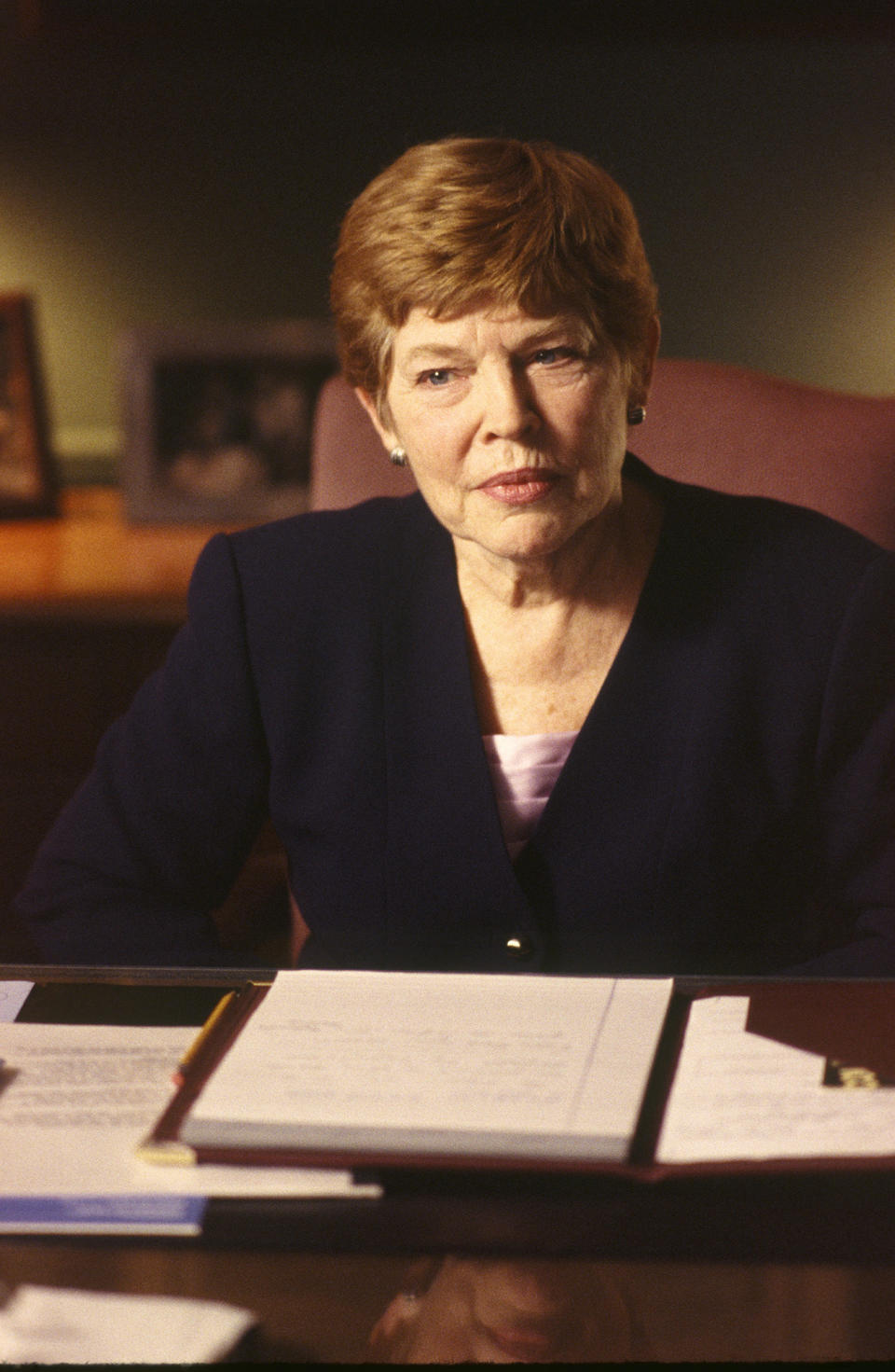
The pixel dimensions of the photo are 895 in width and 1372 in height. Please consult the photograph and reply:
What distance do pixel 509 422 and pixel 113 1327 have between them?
650 mm

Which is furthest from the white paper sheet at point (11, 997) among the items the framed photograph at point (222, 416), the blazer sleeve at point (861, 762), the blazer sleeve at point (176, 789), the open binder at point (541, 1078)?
the framed photograph at point (222, 416)

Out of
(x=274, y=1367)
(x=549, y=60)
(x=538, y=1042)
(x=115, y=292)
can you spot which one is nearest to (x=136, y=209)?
(x=115, y=292)

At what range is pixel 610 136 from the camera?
174cm

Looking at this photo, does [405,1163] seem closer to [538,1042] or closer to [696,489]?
[538,1042]

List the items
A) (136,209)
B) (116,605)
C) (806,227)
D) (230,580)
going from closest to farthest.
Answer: (230,580), (116,605), (806,227), (136,209)

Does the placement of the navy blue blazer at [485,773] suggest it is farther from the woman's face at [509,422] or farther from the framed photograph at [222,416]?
the framed photograph at [222,416]

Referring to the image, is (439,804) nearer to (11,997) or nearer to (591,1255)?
(11,997)

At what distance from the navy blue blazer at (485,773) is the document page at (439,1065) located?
32 centimetres

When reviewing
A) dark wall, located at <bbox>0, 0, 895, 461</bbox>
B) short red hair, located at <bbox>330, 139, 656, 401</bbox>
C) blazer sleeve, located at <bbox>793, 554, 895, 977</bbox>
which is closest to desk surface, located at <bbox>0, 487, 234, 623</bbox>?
dark wall, located at <bbox>0, 0, 895, 461</bbox>

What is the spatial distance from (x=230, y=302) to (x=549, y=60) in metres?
0.58

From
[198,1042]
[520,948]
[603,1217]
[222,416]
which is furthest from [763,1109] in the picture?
[222,416]

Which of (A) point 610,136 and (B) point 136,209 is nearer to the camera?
(A) point 610,136

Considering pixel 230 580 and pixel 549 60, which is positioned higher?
pixel 549 60

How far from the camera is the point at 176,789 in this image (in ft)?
3.70
